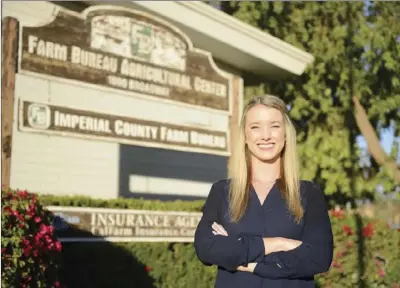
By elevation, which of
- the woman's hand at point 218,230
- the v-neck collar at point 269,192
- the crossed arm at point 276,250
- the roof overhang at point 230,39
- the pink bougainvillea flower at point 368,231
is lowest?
the pink bougainvillea flower at point 368,231

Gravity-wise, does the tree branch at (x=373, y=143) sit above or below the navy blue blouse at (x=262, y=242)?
above

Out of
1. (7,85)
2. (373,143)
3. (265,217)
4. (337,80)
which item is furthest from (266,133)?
(373,143)

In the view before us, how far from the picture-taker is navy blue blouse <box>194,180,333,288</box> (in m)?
2.65

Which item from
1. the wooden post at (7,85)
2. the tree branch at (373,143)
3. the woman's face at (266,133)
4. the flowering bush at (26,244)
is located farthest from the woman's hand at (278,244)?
the tree branch at (373,143)

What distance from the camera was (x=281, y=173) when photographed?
114 inches

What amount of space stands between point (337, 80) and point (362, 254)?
3988mm

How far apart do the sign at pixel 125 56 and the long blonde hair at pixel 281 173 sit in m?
4.19

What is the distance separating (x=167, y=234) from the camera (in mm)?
7621

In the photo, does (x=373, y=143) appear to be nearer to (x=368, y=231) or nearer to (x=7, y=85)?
(x=368, y=231)

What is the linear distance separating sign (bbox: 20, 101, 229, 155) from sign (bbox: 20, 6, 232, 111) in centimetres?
37

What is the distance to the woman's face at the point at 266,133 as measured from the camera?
111 inches

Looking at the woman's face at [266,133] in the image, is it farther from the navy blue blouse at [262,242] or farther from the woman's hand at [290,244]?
the woman's hand at [290,244]

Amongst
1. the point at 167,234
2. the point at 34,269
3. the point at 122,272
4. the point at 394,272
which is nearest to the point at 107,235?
the point at 122,272

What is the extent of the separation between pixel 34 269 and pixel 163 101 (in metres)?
3.02
